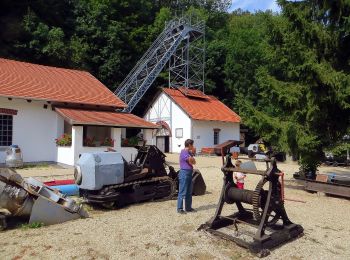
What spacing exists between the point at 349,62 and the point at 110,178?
8927 millimetres

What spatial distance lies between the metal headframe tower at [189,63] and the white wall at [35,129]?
19208 millimetres

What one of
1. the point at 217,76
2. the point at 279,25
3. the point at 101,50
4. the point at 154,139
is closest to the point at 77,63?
the point at 101,50

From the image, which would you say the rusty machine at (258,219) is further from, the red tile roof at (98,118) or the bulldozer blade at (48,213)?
the red tile roof at (98,118)

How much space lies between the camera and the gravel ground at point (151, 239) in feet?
18.7

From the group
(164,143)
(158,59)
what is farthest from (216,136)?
(158,59)

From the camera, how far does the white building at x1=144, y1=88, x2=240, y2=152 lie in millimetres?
33438

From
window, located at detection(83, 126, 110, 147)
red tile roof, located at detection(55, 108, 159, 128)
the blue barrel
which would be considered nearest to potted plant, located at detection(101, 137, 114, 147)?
red tile roof, located at detection(55, 108, 159, 128)

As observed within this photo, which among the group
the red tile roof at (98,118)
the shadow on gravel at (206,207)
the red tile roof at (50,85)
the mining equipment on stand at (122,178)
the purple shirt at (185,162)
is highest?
the red tile roof at (50,85)

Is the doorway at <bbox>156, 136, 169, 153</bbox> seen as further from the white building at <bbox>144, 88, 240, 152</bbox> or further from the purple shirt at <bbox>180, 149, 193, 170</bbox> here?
the purple shirt at <bbox>180, 149, 193, 170</bbox>

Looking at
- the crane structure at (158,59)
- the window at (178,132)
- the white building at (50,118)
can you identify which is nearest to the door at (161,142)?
the window at (178,132)

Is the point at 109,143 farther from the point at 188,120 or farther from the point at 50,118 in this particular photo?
the point at 188,120

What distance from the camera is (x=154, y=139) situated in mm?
36062

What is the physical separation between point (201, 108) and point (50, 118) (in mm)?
18232

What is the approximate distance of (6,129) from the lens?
18.5 meters
